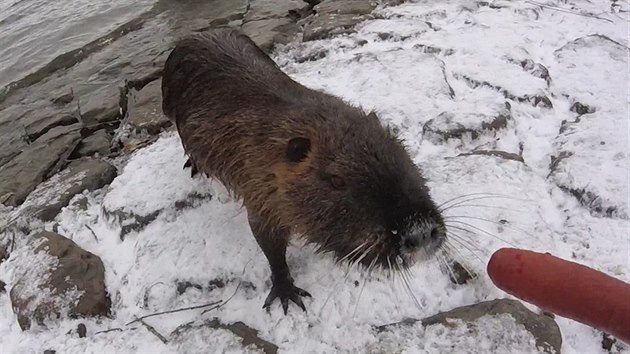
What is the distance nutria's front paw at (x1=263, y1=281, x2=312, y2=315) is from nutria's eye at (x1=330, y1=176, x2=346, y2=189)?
0.65m

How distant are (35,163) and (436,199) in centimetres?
245

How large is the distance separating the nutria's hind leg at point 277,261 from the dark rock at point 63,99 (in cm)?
279

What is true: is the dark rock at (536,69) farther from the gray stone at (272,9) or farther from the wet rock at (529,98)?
the gray stone at (272,9)

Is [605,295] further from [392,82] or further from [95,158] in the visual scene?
[95,158]

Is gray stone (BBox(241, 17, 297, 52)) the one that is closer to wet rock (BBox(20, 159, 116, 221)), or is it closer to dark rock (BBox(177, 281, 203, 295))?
wet rock (BBox(20, 159, 116, 221))

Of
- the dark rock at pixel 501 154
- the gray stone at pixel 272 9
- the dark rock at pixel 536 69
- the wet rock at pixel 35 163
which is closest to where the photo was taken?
the dark rock at pixel 501 154

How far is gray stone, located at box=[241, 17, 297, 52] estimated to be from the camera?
4437 millimetres

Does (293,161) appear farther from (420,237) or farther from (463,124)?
(463,124)

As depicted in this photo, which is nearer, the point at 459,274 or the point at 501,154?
the point at 459,274

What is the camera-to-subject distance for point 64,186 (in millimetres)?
3182

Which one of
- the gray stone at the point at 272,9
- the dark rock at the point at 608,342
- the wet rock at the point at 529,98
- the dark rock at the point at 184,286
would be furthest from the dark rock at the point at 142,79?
the dark rock at the point at 608,342

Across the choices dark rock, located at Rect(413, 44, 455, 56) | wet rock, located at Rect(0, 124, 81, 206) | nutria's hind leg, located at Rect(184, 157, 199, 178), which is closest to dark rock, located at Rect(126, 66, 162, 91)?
wet rock, located at Rect(0, 124, 81, 206)

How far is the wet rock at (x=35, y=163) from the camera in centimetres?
337

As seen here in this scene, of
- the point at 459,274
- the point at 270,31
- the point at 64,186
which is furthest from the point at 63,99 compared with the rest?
the point at 459,274
